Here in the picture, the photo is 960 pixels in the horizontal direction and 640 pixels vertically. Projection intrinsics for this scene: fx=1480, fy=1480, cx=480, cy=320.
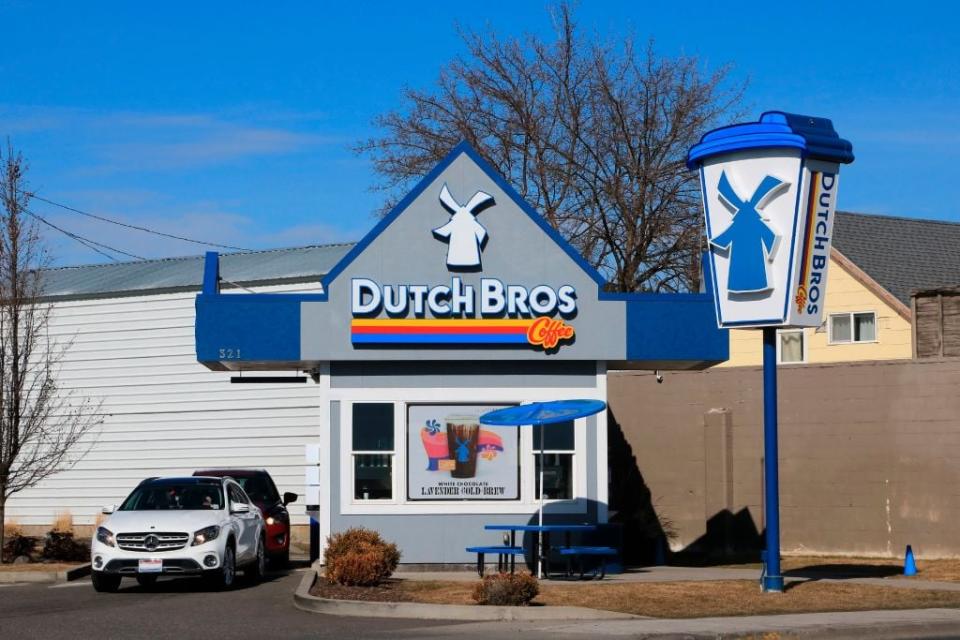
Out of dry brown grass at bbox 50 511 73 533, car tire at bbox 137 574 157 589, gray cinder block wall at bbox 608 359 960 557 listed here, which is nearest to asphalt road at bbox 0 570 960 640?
car tire at bbox 137 574 157 589

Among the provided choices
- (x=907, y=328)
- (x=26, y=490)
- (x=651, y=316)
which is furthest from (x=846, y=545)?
(x=26, y=490)

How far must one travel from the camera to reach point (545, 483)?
22.6 metres

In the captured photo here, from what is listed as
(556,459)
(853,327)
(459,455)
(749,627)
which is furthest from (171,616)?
(853,327)

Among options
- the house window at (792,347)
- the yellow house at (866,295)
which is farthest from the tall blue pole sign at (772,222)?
the house window at (792,347)

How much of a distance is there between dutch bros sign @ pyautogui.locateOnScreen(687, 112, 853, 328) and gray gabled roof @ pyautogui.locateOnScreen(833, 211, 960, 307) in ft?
65.6

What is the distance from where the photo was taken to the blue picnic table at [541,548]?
20219mm

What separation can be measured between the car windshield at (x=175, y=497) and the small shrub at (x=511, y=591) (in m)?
5.81

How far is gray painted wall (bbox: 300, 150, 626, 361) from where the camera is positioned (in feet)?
73.0

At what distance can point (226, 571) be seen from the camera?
2070cm

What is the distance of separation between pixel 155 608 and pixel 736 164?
9274mm

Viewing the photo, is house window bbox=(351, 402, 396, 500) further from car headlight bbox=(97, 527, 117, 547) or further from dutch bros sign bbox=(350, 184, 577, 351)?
car headlight bbox=(97, 527, 117, 547)

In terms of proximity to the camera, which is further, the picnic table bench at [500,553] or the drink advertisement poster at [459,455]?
the drink advertisement poster at [459,455]

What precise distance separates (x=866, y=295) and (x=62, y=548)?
22020 mm

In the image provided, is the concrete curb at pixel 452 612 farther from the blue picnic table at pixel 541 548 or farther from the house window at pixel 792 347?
the house window at pixel 792 347
